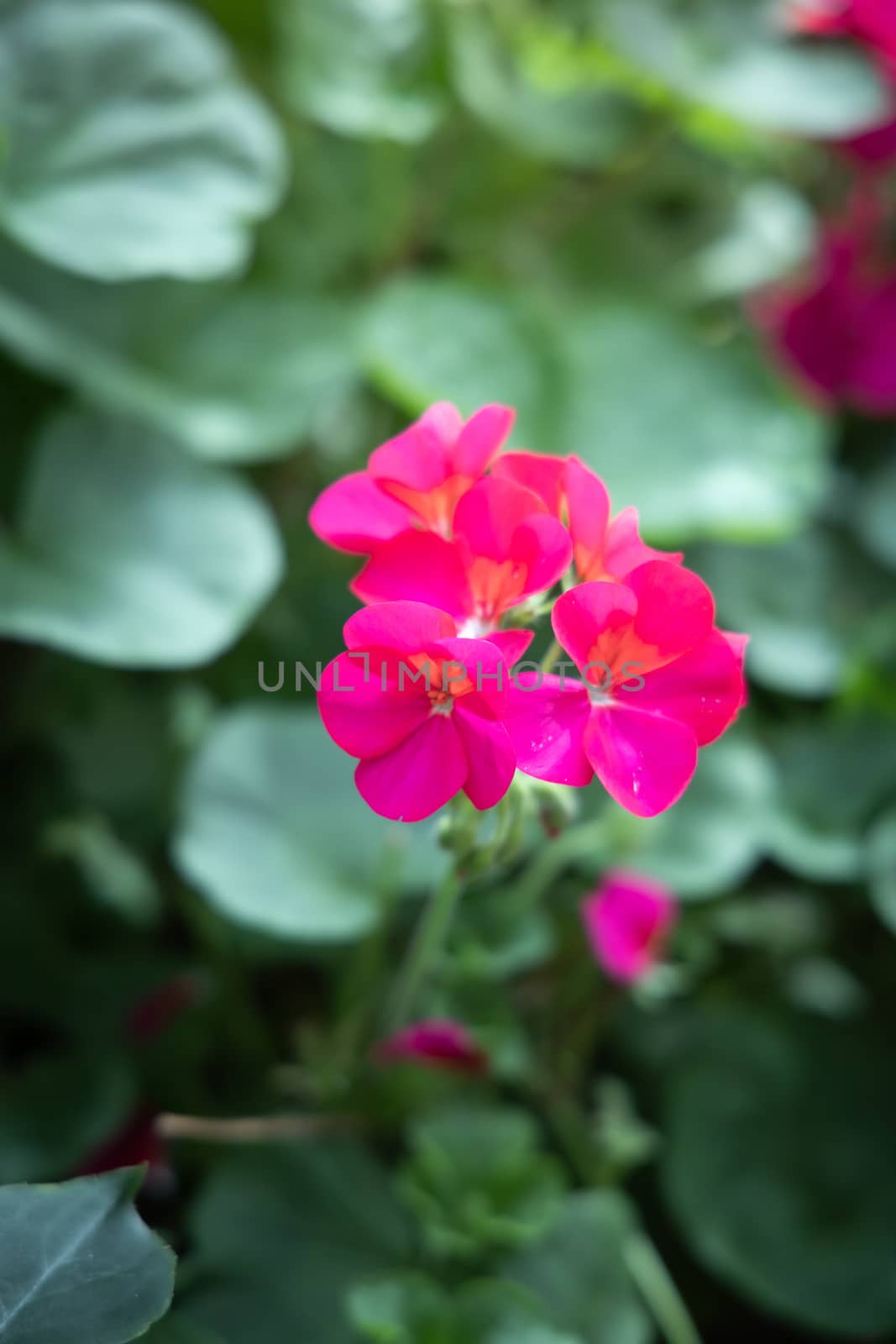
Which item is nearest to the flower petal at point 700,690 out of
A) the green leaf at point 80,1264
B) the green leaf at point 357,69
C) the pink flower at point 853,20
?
the green leaf at point 80,1264

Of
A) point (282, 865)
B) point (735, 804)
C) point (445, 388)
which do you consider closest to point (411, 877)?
point (282, 865)

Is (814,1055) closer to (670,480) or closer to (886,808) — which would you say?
(886,808)

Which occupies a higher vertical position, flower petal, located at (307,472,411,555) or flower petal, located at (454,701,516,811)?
flower petal, located at (307,472,411,555)

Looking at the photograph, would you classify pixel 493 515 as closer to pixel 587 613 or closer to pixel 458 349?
pixel 587 613

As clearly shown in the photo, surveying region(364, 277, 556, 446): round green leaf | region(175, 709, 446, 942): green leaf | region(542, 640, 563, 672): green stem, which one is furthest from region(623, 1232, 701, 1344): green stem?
region(364, 277, 556, 446): round green leaf

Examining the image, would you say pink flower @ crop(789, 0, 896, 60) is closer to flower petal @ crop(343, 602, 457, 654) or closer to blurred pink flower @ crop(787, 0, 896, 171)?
blurred pink flower @ crop(787, 0, 896, 171)

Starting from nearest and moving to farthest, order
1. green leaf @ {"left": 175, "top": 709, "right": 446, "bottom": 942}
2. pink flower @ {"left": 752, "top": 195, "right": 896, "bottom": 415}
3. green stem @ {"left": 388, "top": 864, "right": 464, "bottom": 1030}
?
1. green stem @ {"left": 388, "top": 864, "right": 464, "bottom": 1030}
2. green leaf @ {"left": 175, "top": 709, "right": 446, "bottom": 942}
3. pink flower @ {"left": 752, "top": 195, "right": 896, "bottom": 415}

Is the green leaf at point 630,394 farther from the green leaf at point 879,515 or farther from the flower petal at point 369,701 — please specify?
the flower petal at point 369,701
